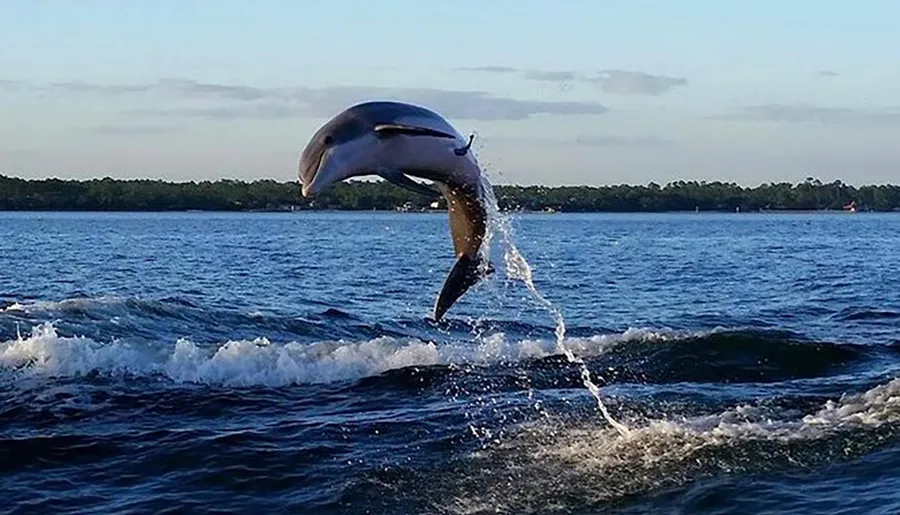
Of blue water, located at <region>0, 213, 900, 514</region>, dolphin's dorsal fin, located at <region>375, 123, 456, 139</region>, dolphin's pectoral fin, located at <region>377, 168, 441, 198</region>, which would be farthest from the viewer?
blue water, located at <region>0, 213, 900, 514</region>

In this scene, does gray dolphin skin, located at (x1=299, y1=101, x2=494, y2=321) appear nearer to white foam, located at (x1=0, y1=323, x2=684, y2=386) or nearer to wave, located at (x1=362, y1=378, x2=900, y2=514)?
wave, located at (x1=362, y1=378, x2=900, y2=514)

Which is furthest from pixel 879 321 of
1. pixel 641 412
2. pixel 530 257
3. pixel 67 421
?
pixel 530 257

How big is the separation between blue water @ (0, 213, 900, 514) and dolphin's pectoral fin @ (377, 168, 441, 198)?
3.17 metres

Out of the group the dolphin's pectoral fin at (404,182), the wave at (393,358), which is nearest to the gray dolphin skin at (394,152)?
the dolphin's pectoral fin at (404,182)

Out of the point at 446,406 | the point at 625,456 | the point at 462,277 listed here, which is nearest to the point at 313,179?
the point at 462,277

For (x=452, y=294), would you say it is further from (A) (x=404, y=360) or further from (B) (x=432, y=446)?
(A) (x=404, y=360)

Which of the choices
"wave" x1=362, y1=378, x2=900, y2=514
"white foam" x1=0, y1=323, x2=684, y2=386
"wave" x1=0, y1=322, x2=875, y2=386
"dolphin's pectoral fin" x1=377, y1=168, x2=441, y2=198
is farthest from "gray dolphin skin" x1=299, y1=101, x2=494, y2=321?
"white foam" x1=0, y1=323, x2=684, y2=386

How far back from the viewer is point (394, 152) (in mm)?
7531

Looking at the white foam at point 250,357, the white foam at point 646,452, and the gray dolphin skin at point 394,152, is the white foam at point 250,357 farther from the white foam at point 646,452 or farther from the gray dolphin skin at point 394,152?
the gray dolphin skin at point 394,152

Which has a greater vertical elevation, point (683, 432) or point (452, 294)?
point (452, 294)

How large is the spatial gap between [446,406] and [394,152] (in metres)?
10.9

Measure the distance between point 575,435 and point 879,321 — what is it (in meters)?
16.6

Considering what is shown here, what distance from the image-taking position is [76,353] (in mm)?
22000

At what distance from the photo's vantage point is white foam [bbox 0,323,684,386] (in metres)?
21.2
